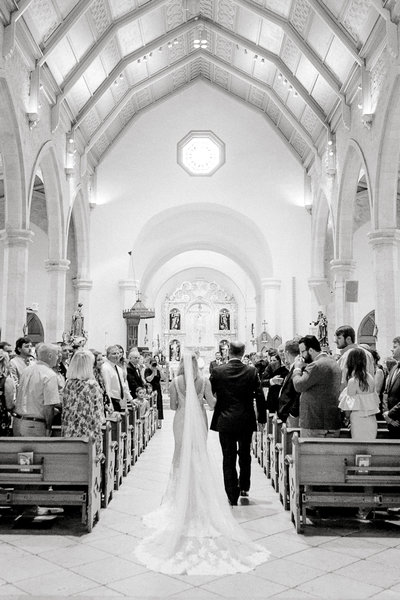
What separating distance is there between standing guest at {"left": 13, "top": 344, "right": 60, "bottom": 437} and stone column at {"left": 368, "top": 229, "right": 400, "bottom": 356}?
8084 millimetres

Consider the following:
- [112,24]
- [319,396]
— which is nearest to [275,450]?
[319,396]

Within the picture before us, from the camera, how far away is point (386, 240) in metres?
12.3

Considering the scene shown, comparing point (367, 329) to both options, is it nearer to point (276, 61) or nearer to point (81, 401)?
point (276, 61)

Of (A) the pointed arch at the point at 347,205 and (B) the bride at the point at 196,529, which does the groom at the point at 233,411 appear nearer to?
(B) the bride at the point at 196,529

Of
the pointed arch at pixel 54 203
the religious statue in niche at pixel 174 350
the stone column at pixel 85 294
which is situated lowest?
the religious statue in niche at pixel 174 350

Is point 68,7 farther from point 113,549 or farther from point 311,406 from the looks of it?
point 113,549

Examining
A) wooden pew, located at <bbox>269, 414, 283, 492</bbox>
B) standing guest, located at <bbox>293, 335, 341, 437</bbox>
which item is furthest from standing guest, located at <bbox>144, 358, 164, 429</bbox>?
standing guest, located at <bbox>293, 335, 341, 437</bbox>

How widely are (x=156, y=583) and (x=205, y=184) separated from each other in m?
16.8

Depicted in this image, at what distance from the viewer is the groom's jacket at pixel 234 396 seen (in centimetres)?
599

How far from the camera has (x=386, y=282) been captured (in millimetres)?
12195

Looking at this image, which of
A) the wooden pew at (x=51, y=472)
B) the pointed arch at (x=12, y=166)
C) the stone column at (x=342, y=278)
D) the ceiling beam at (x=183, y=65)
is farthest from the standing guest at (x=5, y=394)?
the ceiling beam at (x=183, y=65)

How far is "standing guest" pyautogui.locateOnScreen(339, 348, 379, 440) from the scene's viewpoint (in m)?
5.53

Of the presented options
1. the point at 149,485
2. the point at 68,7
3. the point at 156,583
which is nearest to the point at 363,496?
the point at 156,583

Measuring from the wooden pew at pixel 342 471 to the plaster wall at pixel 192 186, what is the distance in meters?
14.2
